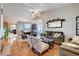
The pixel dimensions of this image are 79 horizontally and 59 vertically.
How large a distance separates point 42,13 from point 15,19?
1.77ft

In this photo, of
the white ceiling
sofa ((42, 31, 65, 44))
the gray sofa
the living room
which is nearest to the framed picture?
the living room

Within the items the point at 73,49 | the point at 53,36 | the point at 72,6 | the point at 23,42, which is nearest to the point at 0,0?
the point at 23,42

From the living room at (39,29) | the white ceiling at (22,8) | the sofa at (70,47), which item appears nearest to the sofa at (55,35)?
the living room at (39,29)

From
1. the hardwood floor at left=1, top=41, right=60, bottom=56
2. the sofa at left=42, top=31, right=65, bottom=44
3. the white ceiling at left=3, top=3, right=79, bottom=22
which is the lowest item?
the hardwood floor at left=1, top=41, right=60, bottom=56

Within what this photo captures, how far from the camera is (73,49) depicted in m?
1.89

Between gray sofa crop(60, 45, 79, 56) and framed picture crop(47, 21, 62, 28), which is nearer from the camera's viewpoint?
gray sofa crop(60, 45, 79, 56)

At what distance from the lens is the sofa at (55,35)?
199 centimetres

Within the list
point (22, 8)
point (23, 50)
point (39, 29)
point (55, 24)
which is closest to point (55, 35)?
point (55, 24)

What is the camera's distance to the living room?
192 centimetres

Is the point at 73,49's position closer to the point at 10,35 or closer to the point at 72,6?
the point at 72,6

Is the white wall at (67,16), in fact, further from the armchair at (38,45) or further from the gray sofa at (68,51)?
the armchair at (38,45)

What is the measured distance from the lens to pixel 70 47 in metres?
1.93

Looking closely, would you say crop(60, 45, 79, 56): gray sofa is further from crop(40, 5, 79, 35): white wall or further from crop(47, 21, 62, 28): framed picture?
crop(47, 21, 62, 28): framed picture

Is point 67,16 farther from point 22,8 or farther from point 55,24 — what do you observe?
point 22,8
